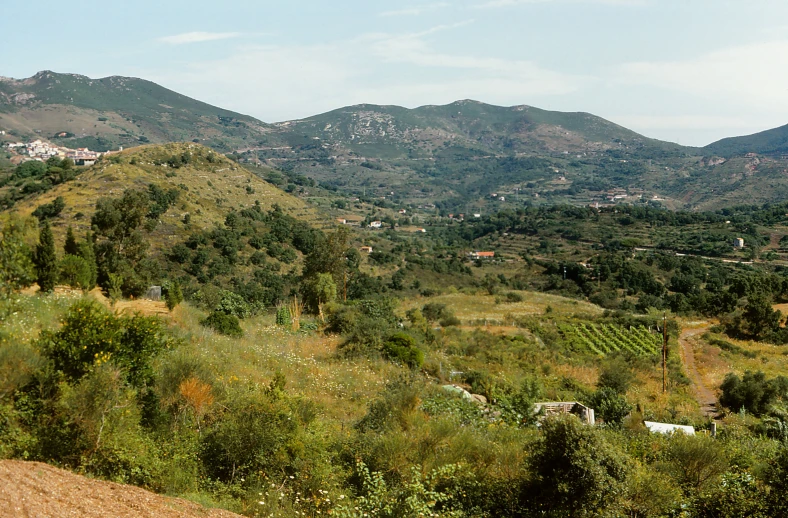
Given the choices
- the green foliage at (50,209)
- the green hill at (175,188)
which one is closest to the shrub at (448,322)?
the green hill at (175,188)

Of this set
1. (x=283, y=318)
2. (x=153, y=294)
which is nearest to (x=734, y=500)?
(x=283, y=318)

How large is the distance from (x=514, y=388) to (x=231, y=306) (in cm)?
917

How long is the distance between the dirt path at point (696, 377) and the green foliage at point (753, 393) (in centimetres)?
56

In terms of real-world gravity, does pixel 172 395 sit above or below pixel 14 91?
below

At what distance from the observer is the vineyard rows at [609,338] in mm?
26938

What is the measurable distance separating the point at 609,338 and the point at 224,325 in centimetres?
2153

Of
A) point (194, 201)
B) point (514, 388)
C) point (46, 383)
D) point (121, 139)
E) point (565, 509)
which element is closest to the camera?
point (565, 509)

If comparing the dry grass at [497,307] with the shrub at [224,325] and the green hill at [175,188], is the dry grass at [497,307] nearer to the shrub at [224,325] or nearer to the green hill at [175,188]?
the shrub at [224,325]

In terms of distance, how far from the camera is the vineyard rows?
26938 mm

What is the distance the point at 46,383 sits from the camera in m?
6.83

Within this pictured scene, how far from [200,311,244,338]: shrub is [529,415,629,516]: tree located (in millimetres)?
9876

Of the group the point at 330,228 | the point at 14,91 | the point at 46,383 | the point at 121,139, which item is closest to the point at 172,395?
the point at 46,383

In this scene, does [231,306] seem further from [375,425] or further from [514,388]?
[375,425]

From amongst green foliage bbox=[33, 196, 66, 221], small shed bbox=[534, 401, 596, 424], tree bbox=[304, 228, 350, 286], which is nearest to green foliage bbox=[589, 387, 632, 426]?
small shed bbox=[534, 401, 596, 424]
